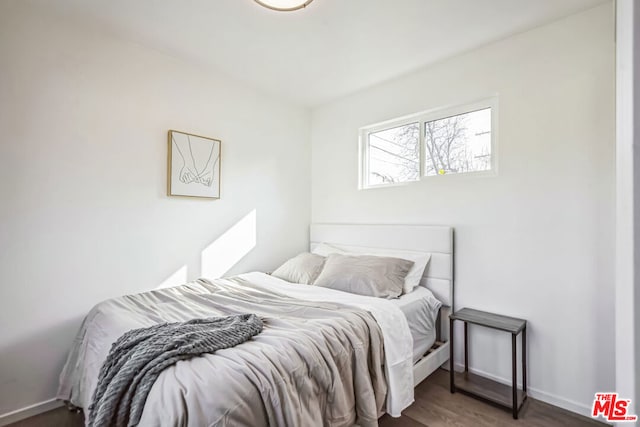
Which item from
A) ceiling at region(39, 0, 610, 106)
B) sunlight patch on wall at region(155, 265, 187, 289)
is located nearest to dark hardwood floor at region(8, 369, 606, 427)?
sunlight patch on wall at region(155, 265, 187, 289)

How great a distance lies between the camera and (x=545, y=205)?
213cm

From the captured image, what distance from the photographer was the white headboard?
254 centimetres

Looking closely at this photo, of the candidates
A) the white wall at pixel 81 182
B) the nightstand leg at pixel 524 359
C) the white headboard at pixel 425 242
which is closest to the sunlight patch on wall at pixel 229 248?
the white wall at pixel 81 182

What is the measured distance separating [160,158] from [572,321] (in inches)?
132

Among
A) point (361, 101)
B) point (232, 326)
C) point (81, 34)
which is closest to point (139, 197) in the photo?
point (81, 34)

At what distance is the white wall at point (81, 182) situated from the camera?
6.42 ft

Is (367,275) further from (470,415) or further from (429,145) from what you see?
(429,145)

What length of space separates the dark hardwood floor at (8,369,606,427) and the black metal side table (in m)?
0.05

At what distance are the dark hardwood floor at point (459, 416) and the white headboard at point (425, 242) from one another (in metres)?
0.74

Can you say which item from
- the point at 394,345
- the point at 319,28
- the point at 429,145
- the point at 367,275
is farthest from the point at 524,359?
the point at 319,28

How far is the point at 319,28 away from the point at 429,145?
141 cm

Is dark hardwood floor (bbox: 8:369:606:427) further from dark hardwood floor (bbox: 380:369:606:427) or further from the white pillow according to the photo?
the white pillow

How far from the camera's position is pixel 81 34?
→ 86.2 inches

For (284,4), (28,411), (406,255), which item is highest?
(284,4)
